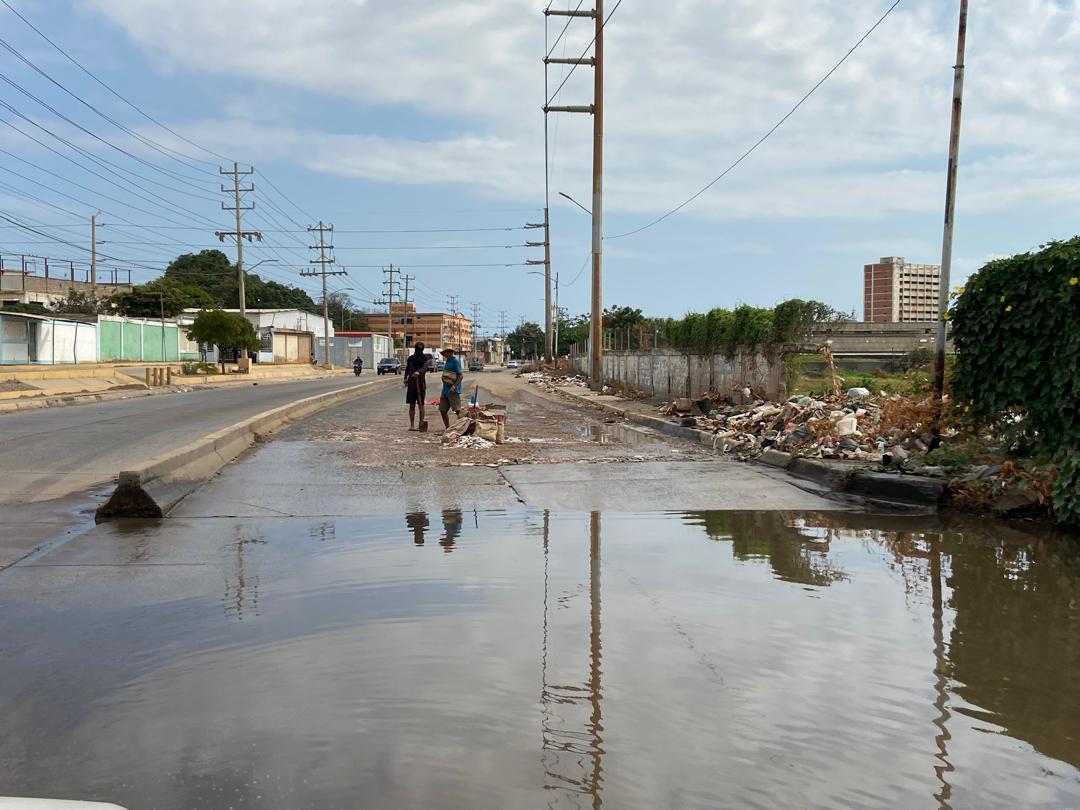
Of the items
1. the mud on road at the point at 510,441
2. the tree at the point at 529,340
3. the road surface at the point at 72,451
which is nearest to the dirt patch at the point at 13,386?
the road surface at the point at 72,451

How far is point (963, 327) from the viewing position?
10.5m

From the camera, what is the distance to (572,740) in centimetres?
376

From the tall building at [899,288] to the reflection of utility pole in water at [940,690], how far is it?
618 inches

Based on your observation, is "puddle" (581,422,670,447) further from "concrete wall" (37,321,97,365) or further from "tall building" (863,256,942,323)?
"concrete wall" (37,321,97,365)

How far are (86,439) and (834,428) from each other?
12410mm

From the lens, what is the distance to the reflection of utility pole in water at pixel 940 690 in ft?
11.3

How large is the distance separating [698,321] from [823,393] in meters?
6.29

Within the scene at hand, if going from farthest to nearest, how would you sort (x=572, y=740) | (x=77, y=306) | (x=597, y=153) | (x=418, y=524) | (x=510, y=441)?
1. (x=77, y=306)
2. (x=597, y=153)
3. (x=510, y=441)
4. (x=418, y=524)
5. (x=572, y=740)

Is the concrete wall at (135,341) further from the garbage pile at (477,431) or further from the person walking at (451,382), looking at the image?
the garbage pile at (477,431)

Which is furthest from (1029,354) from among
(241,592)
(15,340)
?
(15,340)

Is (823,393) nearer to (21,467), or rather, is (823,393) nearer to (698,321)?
(698,321)

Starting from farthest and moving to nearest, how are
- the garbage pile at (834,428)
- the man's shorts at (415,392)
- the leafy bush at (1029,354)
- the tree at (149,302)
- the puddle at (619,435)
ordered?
1. the tree at (149,302)
2. the man's shorts at (415,392)
3. the puddle at (619,435)
4. the garbage pile at (834,428)
5. the leafy bush at (1029,354)

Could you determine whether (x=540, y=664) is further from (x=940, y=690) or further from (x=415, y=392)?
(x=415, y=392)

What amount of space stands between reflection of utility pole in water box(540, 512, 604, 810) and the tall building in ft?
61.0
